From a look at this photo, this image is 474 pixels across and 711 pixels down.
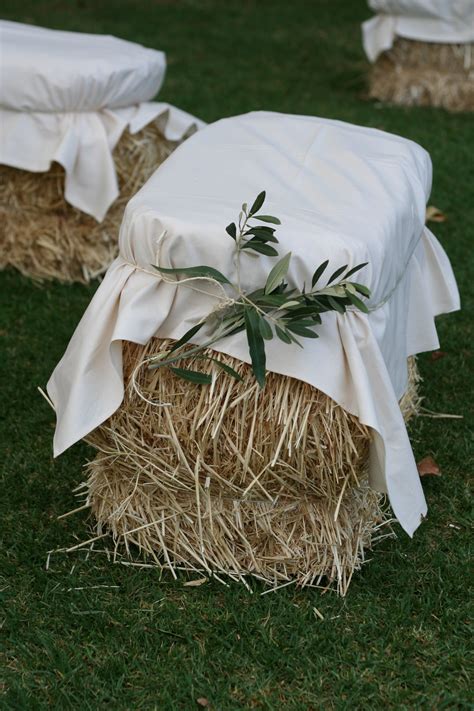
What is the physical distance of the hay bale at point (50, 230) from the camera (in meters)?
3.96

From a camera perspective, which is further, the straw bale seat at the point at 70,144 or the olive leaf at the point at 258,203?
the straw bale seat at the point at 70,144

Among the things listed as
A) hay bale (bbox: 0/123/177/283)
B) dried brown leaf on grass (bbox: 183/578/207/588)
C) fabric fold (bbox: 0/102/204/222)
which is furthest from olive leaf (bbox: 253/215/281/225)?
hay bale (bbox: 0/123/177/283)

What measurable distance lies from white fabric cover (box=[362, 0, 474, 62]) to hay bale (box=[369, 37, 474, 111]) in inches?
2.8

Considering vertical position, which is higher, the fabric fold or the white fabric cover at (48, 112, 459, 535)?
the white fabric cover at (48, 112, 459, 535)

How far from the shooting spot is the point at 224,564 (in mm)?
2387

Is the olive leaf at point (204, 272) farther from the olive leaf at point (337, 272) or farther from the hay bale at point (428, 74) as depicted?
the hay bale at point (428, 74)

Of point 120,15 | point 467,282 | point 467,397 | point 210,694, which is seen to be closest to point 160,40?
point 120,15

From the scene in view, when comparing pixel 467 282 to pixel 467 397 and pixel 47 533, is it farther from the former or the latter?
pixel 47 533

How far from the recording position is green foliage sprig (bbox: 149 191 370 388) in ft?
6.86

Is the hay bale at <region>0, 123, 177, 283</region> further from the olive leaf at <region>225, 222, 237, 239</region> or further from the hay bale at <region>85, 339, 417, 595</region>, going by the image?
the olive leaf at <region>225, 222, 237, 239</region>

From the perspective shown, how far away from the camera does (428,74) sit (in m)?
6.06

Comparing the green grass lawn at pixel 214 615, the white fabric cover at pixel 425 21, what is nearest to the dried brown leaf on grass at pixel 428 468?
the green grass lawn at pixel 214 615

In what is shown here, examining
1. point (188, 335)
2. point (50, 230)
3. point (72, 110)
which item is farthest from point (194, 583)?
point (72, 110)

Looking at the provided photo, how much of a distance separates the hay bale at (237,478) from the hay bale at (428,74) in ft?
13.6
